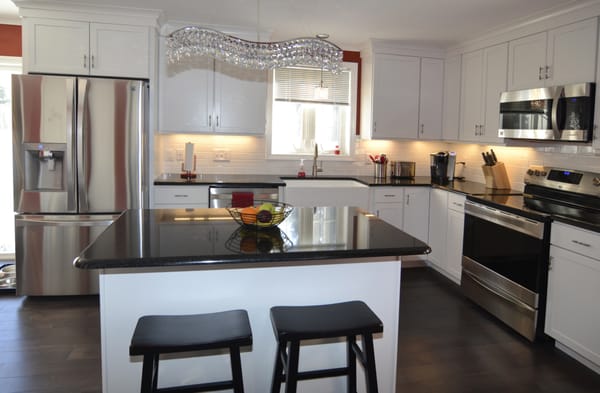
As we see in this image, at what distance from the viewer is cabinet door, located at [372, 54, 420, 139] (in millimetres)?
5137

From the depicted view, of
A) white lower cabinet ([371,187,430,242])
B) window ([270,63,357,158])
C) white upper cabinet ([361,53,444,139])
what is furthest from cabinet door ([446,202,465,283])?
window ([270,63,357,158])

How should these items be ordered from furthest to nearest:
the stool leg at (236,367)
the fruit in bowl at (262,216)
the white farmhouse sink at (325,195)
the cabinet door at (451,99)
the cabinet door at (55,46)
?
the cabinet door at (451,99) < the white farmhouse sink at (325,195) < the cabinet door at (55,46) < the fruit in bowl at (262,216) < the stool leg at (236,367)

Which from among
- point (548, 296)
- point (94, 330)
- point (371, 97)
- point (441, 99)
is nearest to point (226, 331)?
point (94, 330)

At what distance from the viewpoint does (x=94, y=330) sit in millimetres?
3449

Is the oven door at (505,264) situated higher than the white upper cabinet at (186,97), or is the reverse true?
the white upper cabinet at (186,97)

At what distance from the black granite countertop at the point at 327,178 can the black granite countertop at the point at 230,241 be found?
66.0 inches

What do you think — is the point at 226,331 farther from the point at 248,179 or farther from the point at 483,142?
the point at 483,142

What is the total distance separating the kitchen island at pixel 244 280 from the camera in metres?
2.04

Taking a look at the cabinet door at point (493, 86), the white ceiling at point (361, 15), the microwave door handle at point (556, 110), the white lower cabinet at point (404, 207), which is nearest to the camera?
the microwave door handle at point (556, 110)

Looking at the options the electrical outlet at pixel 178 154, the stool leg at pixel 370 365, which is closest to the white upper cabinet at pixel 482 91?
the electrical outlet at pixel 178 154

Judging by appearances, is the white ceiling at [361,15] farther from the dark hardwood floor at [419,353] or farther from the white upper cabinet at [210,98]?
the dark hardwood floor at [419,353]

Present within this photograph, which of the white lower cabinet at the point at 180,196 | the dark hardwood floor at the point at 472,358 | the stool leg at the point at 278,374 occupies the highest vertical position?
the white lower cabinet at the point at 180,196

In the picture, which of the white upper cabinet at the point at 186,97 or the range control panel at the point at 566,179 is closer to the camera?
the range control panel at the point at 566,179

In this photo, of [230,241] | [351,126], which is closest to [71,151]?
[230,241]
